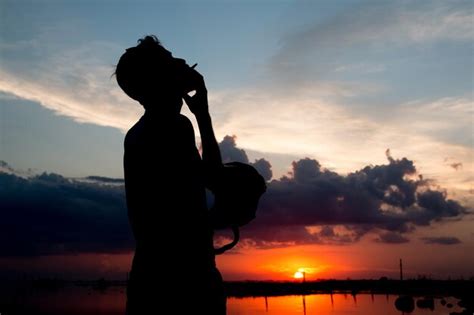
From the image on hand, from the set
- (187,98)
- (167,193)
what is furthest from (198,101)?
(167,193)

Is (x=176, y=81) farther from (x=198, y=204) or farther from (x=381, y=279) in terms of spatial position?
(x=381, y=279)

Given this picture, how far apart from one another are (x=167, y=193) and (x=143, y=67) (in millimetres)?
634

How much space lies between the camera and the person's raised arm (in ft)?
8.42

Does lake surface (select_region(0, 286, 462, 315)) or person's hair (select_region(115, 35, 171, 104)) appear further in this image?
lake surface (select_region(0, 286, 462, 315))

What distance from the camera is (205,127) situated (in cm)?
261

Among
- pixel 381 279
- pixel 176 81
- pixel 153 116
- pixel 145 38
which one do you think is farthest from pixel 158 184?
pixel 381 279

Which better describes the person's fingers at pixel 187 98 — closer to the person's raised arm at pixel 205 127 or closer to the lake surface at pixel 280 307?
the person's raised arm at pixel 205 127

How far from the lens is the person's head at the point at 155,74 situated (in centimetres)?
255

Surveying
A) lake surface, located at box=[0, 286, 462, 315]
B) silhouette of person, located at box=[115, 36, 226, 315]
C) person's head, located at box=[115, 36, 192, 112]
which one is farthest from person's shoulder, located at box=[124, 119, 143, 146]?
lake surface, located at box=[0, 286, 462, 315]

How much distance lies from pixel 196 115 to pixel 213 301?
89 cm

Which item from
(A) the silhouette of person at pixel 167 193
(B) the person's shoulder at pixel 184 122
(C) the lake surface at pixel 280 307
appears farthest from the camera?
(C) the lake surface at pixel 280 307

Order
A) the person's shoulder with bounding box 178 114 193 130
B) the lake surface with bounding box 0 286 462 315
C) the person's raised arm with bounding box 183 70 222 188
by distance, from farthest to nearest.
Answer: the lake surface with bounding box 0 286 462 315
the person's raised arm with bounding box 183 70 222 188
the person's shoulder with bounding box 178 114 193 130

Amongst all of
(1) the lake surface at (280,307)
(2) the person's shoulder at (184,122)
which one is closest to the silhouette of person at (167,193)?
(2) the person's shoulder at (184,122)

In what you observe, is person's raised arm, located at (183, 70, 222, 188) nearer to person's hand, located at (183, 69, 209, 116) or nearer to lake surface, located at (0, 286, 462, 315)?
person's hand, located at (183, 69, 209, 116)
